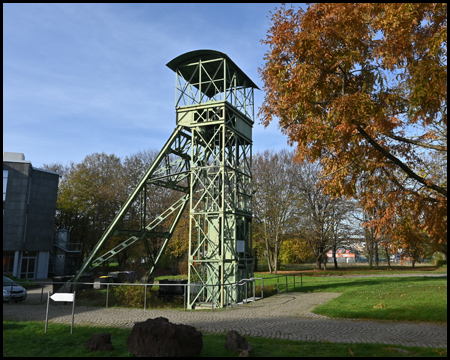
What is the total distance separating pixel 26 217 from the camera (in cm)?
3225

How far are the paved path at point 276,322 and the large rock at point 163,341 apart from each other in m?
2.88

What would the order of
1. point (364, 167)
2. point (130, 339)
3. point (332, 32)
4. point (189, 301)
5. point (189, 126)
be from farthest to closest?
1. point (189, 126)
2. point (189, 301)
3. point (364, 167)
4. point (332, 32)
5. point (130, 339)

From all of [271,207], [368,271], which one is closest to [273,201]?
[271,207]

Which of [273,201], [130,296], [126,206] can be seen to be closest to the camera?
[130,296]

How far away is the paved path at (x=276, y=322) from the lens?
845 cm

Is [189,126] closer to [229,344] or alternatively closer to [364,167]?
[364,167]

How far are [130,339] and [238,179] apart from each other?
11908 millimetres

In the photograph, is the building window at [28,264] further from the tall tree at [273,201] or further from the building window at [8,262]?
the tall tree at [273,201]

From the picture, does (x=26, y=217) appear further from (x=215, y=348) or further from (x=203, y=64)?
(x=215, y=348)

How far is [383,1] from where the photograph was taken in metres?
6.82

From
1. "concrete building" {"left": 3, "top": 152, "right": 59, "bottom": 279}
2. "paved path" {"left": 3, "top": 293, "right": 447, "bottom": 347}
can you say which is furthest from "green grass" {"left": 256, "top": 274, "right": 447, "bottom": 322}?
"concrete building" {"left": 3, "top": 152, "right": 59, "bottom": 279}

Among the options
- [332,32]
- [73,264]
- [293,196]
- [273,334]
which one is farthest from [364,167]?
[73,264]

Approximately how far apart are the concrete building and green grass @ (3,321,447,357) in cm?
2569

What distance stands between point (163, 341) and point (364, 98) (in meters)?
5.86
